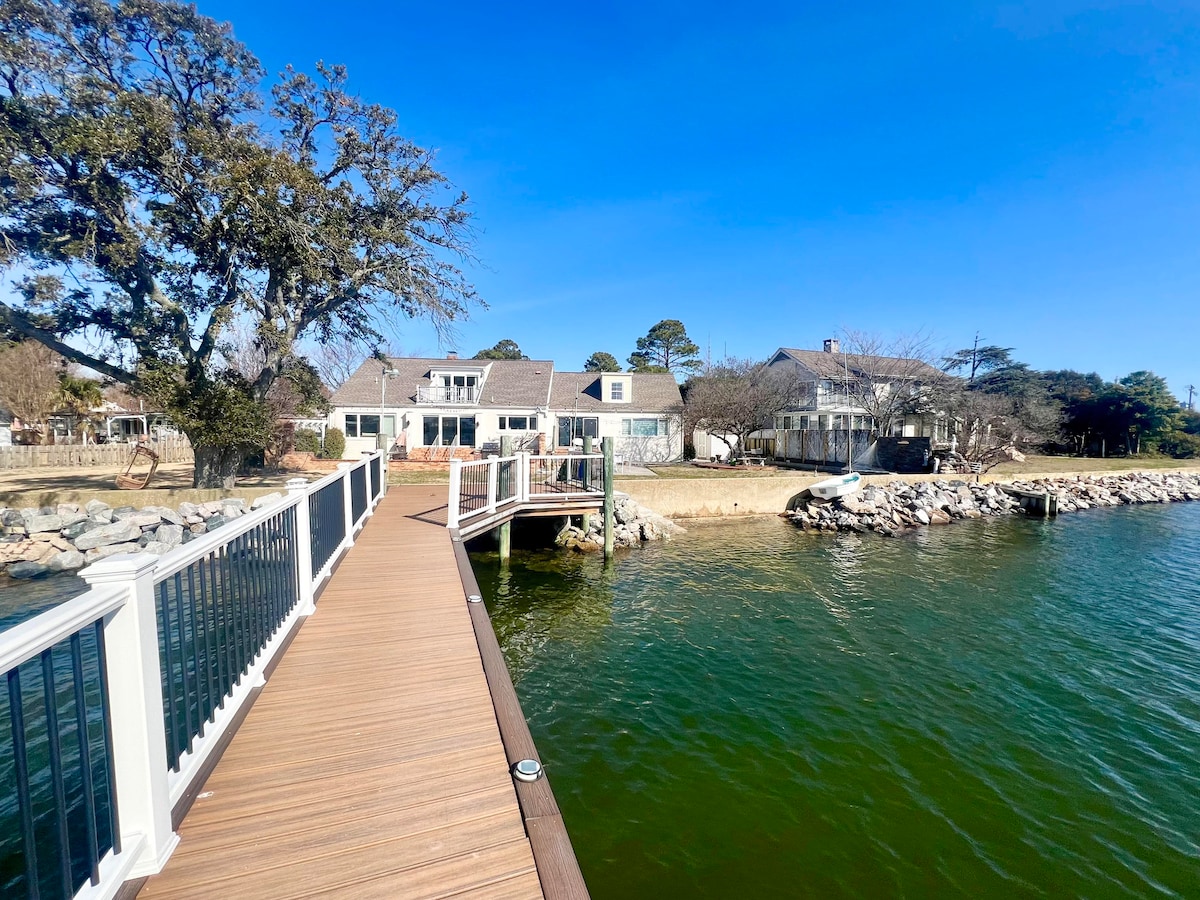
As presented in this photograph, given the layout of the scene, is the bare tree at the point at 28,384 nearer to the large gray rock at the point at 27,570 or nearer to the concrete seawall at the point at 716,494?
the large gray rock at the point at 27,570

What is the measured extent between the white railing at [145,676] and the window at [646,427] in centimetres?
2309

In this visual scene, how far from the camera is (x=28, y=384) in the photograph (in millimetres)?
26719

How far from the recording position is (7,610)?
8359 mm

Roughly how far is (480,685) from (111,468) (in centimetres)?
2403

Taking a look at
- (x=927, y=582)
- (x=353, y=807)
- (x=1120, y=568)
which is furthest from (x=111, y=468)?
(x=1120, y=568)

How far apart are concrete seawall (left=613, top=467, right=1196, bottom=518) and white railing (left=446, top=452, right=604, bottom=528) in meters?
3.26

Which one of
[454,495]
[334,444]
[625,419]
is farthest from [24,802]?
[625,419]

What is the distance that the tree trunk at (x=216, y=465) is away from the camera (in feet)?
46.9

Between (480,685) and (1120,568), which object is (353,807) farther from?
(1120,568)

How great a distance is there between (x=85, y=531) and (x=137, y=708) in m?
12.8

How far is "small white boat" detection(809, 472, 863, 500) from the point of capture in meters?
18.7

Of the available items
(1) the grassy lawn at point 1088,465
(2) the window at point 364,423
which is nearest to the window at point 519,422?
(2) the window at point 364,423

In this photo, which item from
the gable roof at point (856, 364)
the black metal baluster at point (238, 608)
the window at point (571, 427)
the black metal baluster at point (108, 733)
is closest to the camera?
the black metal baluster at point (108, 733)

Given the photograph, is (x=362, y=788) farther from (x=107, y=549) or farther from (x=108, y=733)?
(x=107, y=549)
